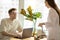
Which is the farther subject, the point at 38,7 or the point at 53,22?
the point at 38,7

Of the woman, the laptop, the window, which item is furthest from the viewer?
the window

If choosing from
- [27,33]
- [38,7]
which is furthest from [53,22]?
[38,7]

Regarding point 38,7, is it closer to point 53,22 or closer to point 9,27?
point 9,27

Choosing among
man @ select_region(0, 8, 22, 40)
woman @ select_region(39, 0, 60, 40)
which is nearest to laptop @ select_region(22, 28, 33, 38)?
man @ select_region(0, 8, 22, 40)

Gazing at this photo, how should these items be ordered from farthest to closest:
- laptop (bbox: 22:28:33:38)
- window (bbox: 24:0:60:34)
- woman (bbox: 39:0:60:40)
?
window (bbox: 24:0:60:34), laptop (bbox: 22:28:33:38), woman (bbox: 39:0:60:40)

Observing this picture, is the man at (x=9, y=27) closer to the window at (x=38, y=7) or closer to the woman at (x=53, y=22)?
the window at (x=38, y=7)

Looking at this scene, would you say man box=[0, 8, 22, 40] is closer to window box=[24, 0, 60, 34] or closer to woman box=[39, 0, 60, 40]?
window box=[24, 0, 60, 34]

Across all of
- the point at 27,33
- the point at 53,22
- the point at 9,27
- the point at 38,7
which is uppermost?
the point at 38,7

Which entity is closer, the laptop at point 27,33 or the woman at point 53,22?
the woman at point 53,22

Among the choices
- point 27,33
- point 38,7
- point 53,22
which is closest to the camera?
point 53,22

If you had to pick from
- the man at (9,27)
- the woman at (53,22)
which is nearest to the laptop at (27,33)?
the man at (9,27)

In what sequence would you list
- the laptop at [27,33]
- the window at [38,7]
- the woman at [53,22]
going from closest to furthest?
the woman at [53,22]
the laptop at [27,33]
the window at [38,7]

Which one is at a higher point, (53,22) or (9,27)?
(53,22)

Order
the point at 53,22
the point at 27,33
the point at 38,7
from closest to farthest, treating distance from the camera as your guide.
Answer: the point at 53,22, the point at 27,33, the point at 38,7
